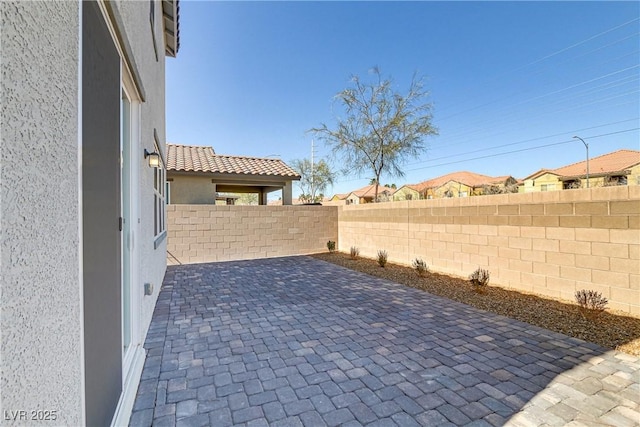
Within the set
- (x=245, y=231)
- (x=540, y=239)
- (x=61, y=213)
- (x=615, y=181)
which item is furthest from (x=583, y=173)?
(x=61, y=213)

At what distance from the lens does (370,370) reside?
2.98 metres

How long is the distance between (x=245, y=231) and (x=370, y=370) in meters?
8.09

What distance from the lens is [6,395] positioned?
2.50 feet

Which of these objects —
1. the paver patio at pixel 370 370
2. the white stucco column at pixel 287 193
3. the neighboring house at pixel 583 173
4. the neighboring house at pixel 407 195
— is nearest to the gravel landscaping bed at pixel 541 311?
the paver patio at pixel 370 370

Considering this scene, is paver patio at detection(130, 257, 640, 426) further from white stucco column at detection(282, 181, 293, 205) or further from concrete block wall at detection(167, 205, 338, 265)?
white stucco column at detection(282, 181, 293, 205)

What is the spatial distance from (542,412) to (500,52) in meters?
18.2

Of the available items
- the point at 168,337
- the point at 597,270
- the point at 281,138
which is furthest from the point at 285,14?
the point at 281,138

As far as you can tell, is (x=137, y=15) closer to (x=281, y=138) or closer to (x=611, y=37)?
(x=611, y=37)

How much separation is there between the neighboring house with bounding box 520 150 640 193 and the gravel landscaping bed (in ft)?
59.0

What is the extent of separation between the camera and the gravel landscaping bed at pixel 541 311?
369 centimetres

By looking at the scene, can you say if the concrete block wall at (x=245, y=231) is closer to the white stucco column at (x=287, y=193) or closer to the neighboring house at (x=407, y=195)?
the white stucco column at (x=287, y=193)

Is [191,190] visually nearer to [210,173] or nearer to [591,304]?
[210,173]

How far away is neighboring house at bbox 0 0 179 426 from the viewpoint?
0.83 m

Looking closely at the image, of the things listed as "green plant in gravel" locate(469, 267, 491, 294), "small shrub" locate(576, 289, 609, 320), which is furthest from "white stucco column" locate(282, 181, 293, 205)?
"small shrub" locate(576, 289, 609, 320)
